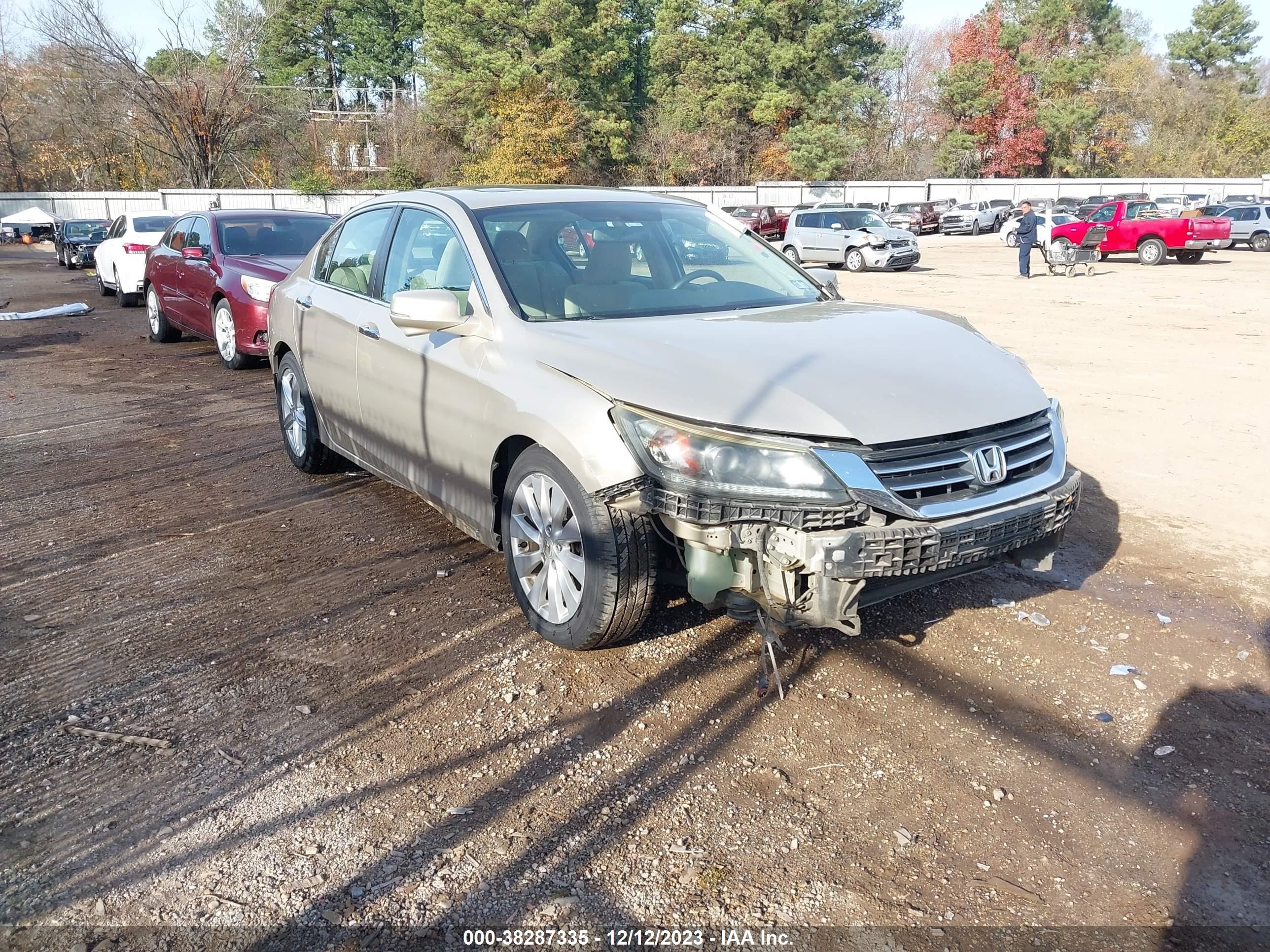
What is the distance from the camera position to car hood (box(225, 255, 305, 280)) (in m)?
9.79

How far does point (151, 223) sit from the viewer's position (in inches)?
698

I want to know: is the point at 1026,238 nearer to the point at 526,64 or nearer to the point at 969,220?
the point at 969,220

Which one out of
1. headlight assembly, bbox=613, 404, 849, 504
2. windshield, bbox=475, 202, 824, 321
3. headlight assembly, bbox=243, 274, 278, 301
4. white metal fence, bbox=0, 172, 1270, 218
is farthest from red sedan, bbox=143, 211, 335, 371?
white metal fence, bbox=0, 172, 1270, 218

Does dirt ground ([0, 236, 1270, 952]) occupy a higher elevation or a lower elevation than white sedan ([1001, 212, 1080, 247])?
lower

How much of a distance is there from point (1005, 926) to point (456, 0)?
188 ft

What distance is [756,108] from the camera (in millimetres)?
57688

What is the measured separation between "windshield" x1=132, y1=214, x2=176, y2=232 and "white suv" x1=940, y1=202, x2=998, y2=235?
116 feet

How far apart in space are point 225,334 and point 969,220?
3987cm

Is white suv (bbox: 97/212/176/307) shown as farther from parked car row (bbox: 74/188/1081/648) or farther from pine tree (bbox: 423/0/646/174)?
pine tree (bbox: 423/0/646/174)

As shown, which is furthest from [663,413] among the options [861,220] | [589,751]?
[861,220]

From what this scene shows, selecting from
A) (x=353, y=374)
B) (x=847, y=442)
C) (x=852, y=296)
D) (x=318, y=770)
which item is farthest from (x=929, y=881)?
(x=852, y=296)

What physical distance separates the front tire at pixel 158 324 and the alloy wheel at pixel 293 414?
7215mm

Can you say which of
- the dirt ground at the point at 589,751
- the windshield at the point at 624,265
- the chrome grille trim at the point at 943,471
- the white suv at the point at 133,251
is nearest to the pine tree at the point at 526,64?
the white suv at the point at 133,251

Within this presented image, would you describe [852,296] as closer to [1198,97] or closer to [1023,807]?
[1023,807]
